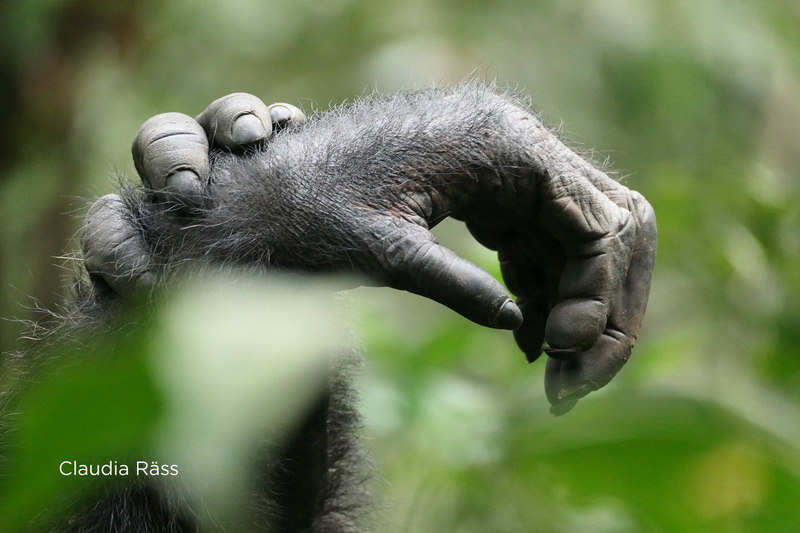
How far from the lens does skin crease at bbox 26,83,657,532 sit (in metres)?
1.12

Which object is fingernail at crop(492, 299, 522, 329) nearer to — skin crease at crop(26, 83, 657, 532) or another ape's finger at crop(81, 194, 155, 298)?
skin crease at crop(26, 83, 657, 532)

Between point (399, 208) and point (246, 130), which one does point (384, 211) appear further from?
point (246, 130)

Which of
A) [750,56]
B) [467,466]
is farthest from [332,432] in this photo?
[750,56]

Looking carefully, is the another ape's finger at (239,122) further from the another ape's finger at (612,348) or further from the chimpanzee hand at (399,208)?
the another ape's finger at (612,348)

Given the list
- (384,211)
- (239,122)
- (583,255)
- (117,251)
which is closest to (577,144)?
(583,255)

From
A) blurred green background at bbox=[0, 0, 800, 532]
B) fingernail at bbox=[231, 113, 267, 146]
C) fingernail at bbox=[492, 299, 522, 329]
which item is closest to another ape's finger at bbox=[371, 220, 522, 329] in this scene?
fingernail at bbox=[492, 299, 522, 329]

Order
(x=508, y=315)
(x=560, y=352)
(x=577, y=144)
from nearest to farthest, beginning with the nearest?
(x=508, y=315), (x=560, y=352), (x=577, y=144)

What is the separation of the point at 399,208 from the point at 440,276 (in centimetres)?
16

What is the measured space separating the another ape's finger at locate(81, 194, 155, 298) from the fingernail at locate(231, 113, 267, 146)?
0.18m

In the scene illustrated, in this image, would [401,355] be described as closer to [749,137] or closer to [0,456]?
[0,456]

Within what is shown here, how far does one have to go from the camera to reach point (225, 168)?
47.7 inches

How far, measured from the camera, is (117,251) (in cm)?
122

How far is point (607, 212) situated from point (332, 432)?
598 mm

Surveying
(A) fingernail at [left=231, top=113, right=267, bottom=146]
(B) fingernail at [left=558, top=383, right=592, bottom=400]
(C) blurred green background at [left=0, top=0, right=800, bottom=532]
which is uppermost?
(A) fingernail at [left=231, top=113, right=267, bottom=146]
